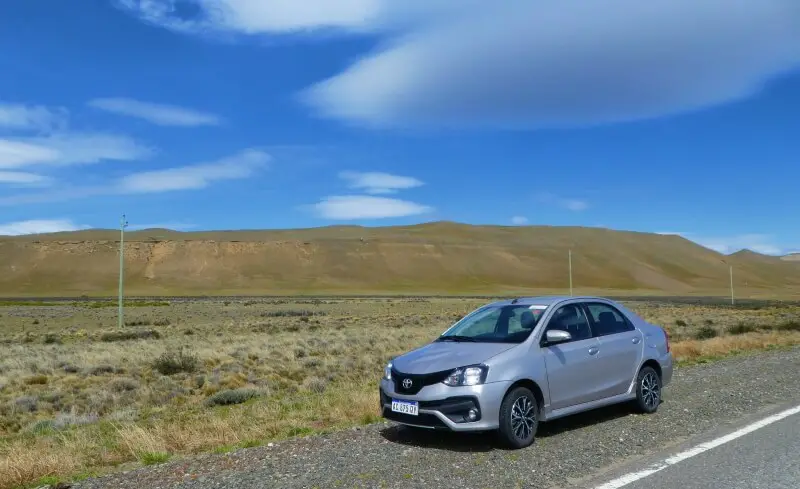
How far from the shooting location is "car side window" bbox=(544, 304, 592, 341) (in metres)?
7.95

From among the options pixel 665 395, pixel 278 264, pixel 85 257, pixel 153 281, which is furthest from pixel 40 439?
pixel 85 257

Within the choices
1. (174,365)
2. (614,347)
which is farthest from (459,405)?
(174,365)

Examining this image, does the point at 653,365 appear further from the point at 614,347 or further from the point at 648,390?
the point at 614,347

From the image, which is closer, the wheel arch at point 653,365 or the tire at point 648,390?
the tire at point 648,390

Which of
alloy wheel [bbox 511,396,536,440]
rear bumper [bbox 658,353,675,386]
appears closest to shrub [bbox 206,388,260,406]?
alloy wheel [bbox 511,396,536,440]

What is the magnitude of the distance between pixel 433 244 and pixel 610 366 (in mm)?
158816

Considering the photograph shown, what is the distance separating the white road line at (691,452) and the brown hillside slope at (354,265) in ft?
390

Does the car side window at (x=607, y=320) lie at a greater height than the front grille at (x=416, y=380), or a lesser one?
greater

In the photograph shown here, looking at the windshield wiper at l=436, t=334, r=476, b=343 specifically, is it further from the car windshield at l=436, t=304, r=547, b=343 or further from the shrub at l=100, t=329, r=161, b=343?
the shrub at l=100, t=329, r=161, b=343

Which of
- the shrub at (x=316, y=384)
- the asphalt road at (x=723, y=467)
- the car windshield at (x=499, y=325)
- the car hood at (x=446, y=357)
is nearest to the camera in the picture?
the asphalt road at (x=723, y=467)

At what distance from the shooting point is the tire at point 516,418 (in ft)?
22.5

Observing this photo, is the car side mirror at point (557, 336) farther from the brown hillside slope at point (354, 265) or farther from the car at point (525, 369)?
the brown hillside slope at point (354, 265)

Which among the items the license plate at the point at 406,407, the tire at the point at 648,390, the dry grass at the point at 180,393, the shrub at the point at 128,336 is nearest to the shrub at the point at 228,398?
the dry grass at the point at 180,393

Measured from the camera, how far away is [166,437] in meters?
8.45
